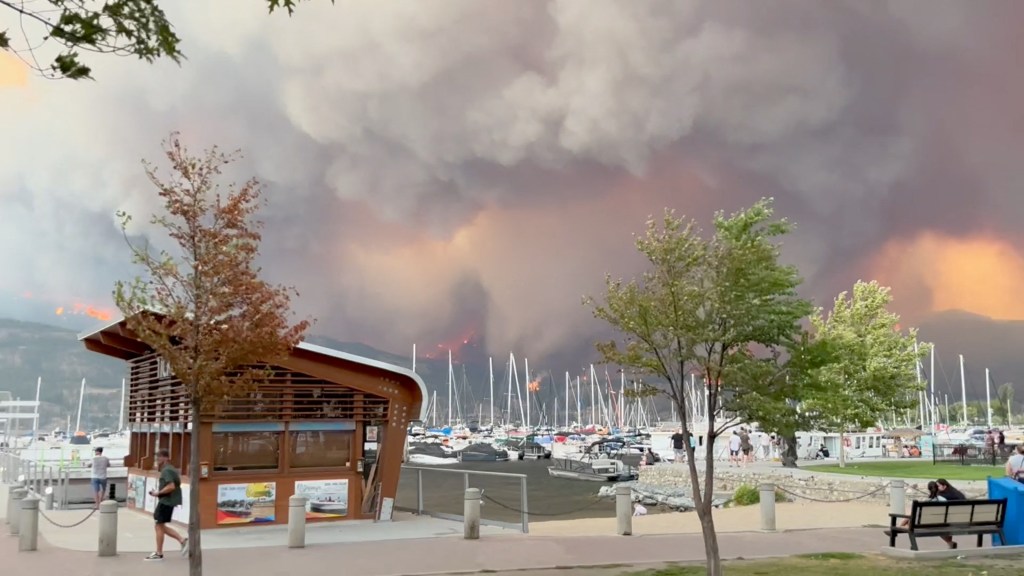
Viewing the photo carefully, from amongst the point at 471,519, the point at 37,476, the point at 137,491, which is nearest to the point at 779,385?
the point at 471,519

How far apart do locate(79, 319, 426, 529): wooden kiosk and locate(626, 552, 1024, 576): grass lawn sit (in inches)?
377

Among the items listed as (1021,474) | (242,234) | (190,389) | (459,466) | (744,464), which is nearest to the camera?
(190,389)

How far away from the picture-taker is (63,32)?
20.6 ft

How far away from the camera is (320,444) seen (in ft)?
67.8

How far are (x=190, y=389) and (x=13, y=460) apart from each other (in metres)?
25.3

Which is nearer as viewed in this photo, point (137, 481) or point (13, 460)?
point (137, 481)

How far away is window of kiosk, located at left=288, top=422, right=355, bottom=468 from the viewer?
20312 mm

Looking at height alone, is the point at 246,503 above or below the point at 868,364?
below

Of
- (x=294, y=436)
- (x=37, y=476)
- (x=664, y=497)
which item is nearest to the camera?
(x=294, y=436)

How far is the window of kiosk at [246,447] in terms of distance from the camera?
63.6ft

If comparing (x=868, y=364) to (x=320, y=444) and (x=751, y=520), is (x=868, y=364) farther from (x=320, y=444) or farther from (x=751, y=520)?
(x=320, y=444)

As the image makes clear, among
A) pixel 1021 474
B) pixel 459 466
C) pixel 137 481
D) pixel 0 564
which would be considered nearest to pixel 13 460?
pixel 137 481

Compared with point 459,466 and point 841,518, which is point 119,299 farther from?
point 459,466

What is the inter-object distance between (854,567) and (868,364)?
28.8 metres
